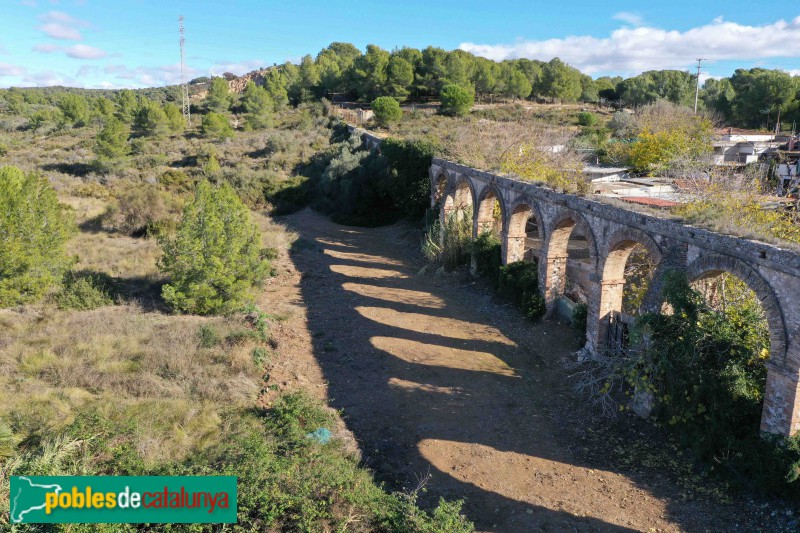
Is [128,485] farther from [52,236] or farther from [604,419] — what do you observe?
[52,236]

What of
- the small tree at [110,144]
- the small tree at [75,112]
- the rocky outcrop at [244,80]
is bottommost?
the small tree at [110,144]

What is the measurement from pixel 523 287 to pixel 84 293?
1240cm

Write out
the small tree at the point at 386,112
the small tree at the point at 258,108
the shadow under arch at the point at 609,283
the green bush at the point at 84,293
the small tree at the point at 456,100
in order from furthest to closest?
1. the small tree at the point at 258,108
2. the small tree at the point at 456,100
3. the small tree at the point at 386,112
4. the green bush at the point at 84,293
5. the shadow under arch at the point at 609,283

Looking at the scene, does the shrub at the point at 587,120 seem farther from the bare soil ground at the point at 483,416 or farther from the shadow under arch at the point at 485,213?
the bare soil ground at the point at 483,416

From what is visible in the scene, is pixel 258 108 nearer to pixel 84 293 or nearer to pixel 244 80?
pixel 84 293

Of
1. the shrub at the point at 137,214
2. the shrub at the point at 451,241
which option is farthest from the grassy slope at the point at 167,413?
the shrub at the point at 451,241

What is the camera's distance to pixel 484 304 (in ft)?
54.1

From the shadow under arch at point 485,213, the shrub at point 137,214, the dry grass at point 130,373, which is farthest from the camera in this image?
the shrub at point 137,214

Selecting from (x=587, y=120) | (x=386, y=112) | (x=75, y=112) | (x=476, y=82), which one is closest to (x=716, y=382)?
(x=386, y=112)

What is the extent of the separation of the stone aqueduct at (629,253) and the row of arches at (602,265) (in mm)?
17

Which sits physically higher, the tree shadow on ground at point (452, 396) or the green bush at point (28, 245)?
the green bush at point (28, 245)

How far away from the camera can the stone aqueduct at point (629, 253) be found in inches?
302

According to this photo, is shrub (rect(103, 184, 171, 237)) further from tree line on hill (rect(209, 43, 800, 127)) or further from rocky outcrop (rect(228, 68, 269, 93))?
rocky outcrop (rect(228, 68, 269, 93))

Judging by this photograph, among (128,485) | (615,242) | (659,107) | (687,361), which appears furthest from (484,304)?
(659,107)
